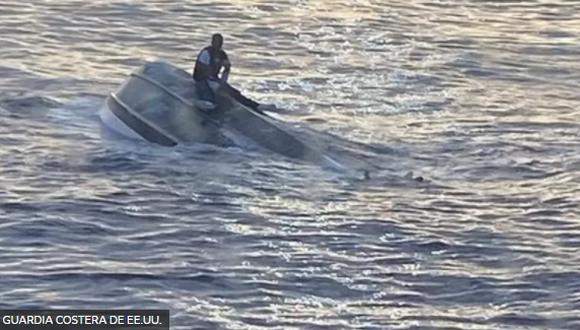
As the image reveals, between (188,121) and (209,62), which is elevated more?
(209,62)

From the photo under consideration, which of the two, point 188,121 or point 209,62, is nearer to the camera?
point 188,121

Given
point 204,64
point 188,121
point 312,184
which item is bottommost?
point 312,184

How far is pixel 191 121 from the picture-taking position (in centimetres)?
2817

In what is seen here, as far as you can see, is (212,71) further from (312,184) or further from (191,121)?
(312,184)

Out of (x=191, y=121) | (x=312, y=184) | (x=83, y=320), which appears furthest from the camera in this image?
(x=191, y=121)

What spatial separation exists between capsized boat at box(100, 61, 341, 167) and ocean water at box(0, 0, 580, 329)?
0.26 meters

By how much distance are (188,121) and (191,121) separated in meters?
0.05

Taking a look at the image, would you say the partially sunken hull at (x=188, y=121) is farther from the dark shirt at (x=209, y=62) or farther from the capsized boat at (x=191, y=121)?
the dark shirt at (x=209, y=62)

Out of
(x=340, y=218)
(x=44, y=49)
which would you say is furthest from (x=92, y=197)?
(x=44, y=49)

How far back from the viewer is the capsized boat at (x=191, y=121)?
2786 centimetres

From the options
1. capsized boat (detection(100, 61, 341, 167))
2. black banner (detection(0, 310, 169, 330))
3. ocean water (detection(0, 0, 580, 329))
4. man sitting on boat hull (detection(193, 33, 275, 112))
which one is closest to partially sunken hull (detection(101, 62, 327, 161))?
capsized boat (detection(100, 61, 341, 167))

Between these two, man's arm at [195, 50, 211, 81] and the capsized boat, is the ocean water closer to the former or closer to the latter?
the capsized boat

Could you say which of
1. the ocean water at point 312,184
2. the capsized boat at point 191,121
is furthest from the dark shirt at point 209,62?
the ocean water at point 312,184

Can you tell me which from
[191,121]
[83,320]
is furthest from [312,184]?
[83,320]
